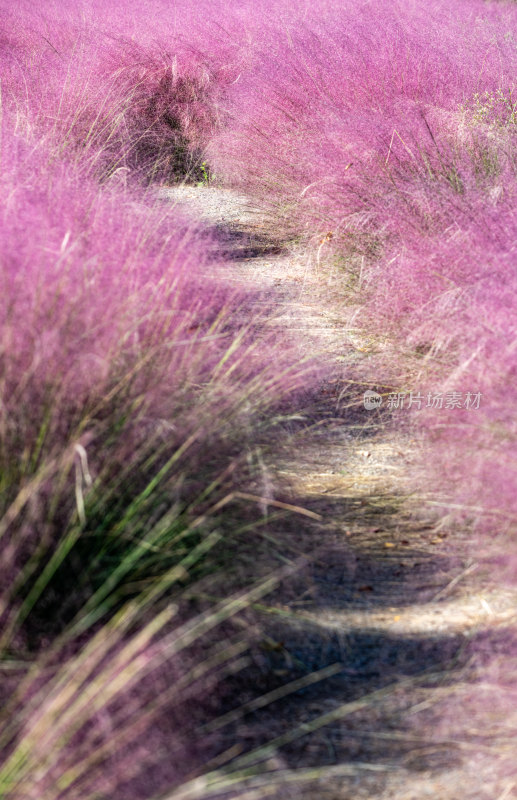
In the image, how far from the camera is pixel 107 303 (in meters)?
2.11

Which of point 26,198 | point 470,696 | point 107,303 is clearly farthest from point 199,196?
point 470,696

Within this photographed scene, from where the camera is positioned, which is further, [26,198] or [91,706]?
[26,198]

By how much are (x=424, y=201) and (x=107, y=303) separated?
5.31ft

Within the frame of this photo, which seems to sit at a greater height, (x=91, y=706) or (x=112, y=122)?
(x=112, y=122)

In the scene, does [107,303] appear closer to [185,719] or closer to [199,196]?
[185,719]


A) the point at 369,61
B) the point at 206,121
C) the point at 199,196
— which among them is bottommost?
the point at 199,196

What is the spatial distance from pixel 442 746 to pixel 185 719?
21.8 inches

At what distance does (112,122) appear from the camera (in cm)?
435

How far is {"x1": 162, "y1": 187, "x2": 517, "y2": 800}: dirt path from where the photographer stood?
1.70 meters

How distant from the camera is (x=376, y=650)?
2.06 metres

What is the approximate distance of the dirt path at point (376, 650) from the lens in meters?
1.70

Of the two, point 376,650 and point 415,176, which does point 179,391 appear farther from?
point 415,176

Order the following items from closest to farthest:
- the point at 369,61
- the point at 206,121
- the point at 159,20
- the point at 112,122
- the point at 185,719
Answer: the point at 185,719 < the point at 112,122 < the point at 369,61 < the point at 206,121 < the point at 159,20

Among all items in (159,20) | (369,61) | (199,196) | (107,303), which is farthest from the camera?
(159,20)
